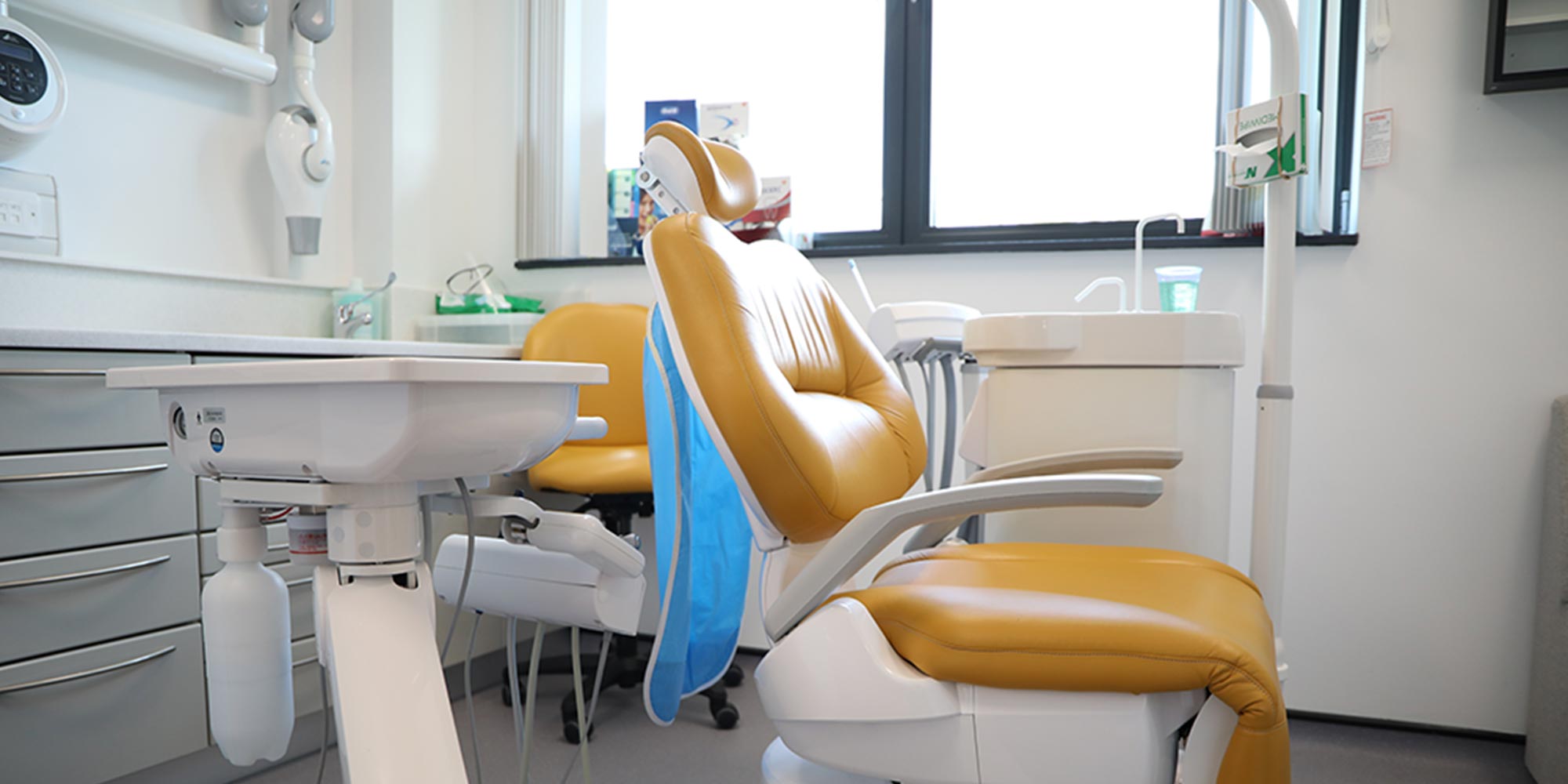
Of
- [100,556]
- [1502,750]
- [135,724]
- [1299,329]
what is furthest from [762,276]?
[1502,750]

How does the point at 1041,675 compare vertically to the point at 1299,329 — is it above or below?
below

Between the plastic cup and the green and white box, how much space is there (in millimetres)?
248

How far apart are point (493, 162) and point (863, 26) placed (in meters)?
1.27

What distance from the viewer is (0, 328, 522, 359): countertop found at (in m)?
1.68

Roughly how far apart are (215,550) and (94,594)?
0.69 ft

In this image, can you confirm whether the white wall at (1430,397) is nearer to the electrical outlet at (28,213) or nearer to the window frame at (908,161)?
the window frame at (908,161)

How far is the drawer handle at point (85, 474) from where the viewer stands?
Answer: 1.67 metres

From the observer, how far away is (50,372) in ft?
5.59

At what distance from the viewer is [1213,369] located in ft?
5.59

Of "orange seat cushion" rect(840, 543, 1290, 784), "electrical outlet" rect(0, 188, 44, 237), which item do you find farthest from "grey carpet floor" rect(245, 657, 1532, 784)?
"electrical outlet" rect(0, 188, 44, 237)

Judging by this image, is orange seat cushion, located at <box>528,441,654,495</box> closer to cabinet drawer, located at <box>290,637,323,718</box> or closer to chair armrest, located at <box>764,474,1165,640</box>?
cabinet drawer, located at <box>290,637,323,718</box>

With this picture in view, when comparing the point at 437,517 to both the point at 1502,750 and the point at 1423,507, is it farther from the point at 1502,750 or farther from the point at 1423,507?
the point at 1502,750

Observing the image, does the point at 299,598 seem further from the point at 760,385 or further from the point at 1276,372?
the point at 1276,372

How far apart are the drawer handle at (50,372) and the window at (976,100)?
179 cm
